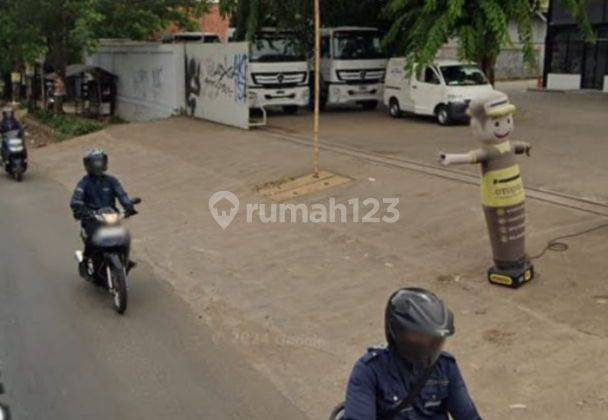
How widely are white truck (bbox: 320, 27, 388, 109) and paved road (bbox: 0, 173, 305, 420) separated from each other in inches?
597

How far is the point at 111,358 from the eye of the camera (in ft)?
19.7

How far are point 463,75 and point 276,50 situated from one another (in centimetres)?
593

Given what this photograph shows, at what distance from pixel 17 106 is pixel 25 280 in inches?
1088

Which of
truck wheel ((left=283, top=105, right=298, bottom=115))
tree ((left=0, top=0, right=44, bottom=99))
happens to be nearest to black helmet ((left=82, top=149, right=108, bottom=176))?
truck wheel ((left=283, top=105, right=298, bottom=115))

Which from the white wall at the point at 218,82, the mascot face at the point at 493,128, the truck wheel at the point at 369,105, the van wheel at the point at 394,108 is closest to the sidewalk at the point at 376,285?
the mascot face at the point at 493,128

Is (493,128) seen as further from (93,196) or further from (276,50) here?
(276,50)

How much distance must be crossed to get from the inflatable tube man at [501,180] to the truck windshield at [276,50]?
15600 millimetres

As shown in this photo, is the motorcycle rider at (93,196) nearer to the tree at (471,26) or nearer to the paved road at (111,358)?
the paved road at (111,358)

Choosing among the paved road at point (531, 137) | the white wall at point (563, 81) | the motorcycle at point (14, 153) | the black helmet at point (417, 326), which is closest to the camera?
the black helmet at point (417, 326)

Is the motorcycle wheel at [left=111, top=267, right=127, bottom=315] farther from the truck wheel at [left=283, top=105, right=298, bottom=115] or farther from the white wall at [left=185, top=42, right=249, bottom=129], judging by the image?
the truck wheel at [left=283, top=105, right=298, bottom=115]

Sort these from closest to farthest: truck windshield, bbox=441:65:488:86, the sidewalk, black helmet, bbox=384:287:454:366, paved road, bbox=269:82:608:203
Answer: black helmet, bbox=384:287:454:366, the sidewalk, paved road, bbox=269:82:608:203, truck windshield, bbox=441:65:488:86

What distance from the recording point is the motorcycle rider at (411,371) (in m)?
2.76

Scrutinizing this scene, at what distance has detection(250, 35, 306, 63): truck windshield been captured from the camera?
21828 mm

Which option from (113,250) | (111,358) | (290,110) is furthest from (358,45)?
(111,358)
